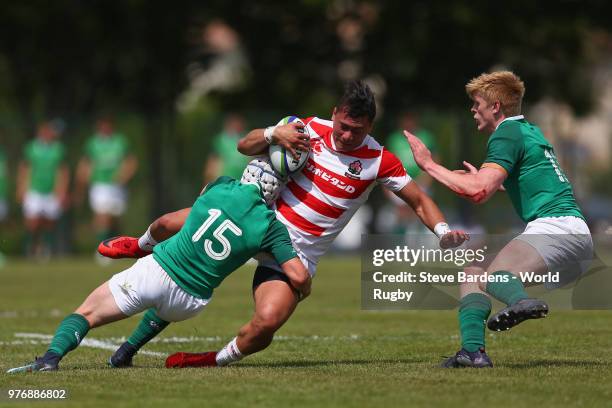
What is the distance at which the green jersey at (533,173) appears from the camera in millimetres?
8344

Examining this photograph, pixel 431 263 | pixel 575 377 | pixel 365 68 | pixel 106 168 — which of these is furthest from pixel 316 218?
pixel 365 68

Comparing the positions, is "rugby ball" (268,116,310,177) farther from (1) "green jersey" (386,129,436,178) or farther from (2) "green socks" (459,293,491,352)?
(1) "green jersey" (386,129,436,178)

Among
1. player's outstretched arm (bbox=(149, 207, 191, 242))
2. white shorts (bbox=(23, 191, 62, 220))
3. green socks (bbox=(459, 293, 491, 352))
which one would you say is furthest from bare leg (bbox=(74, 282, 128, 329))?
white shorts (bbox=(23, 191, 62, 220))

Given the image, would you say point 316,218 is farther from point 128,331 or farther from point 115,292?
point 128,331

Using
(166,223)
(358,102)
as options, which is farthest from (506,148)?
(166,223)

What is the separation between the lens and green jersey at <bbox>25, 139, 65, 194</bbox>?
25.7 m

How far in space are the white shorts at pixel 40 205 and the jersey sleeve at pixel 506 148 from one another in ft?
61.1

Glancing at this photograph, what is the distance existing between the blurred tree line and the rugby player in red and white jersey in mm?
21144

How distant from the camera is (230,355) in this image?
28.6 ft

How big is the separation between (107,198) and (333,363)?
1672 centimetres

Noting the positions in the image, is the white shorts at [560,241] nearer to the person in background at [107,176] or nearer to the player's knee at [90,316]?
the player's knee at [90,316]

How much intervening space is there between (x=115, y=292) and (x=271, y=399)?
5.78 ft

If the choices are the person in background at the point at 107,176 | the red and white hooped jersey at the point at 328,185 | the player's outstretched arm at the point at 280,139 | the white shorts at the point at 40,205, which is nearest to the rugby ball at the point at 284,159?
the player's outstretched arm at the point at 280,139

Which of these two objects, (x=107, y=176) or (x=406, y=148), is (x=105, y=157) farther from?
(x=406, y=148)
